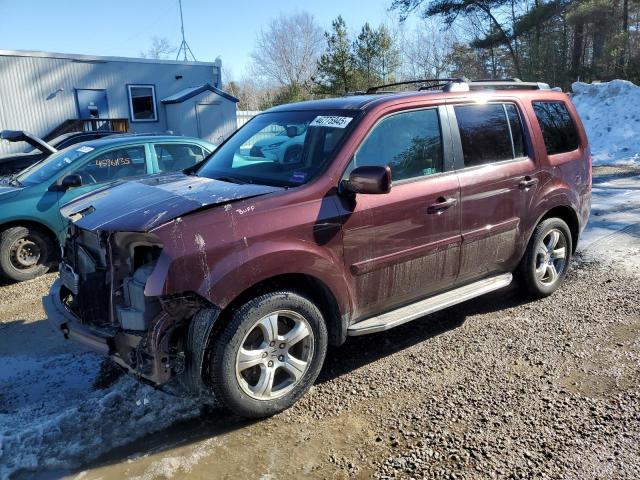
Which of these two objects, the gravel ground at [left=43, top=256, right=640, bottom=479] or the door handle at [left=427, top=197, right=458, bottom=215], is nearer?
the gravel ground at [left=43, top=256, right=640, bottom=479]

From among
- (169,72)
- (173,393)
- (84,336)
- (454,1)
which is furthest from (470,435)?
(454,1)

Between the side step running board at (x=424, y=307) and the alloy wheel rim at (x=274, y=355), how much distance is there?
40cm

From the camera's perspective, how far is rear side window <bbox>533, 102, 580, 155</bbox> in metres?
4.79

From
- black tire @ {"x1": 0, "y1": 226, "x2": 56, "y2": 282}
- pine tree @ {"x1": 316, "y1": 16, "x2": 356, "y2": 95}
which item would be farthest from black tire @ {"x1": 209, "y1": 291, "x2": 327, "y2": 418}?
→ pine tree @ {"x1": 316, "y1": 16, "x2": 356, "y2": 95}

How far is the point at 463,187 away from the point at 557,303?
1.73 metres

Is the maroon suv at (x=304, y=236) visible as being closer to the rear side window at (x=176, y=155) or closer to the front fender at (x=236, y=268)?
the front fender at (x=236, y=268)

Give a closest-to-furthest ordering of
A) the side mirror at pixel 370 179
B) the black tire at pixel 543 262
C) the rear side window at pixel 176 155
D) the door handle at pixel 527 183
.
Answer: the side mirror at pixel 370 179
the door handle at pixel 527 183
the black tire at pixel 543 262
the rear side window at pixel 176 155

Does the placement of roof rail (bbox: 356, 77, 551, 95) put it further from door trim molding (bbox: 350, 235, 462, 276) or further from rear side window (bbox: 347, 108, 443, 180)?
door trim molding (bbox: 350, 235, 462, 276)

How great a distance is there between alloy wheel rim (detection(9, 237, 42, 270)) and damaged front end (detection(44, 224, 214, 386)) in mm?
2984

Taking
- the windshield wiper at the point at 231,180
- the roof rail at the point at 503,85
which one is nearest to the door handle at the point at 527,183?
the roof rail at the point at 503,85

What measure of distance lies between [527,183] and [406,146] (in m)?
1.32

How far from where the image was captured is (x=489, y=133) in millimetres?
4332

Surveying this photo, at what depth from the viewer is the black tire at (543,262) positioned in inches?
188

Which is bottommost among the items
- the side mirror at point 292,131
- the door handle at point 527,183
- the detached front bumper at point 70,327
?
the detached front bumper at point 70,327
